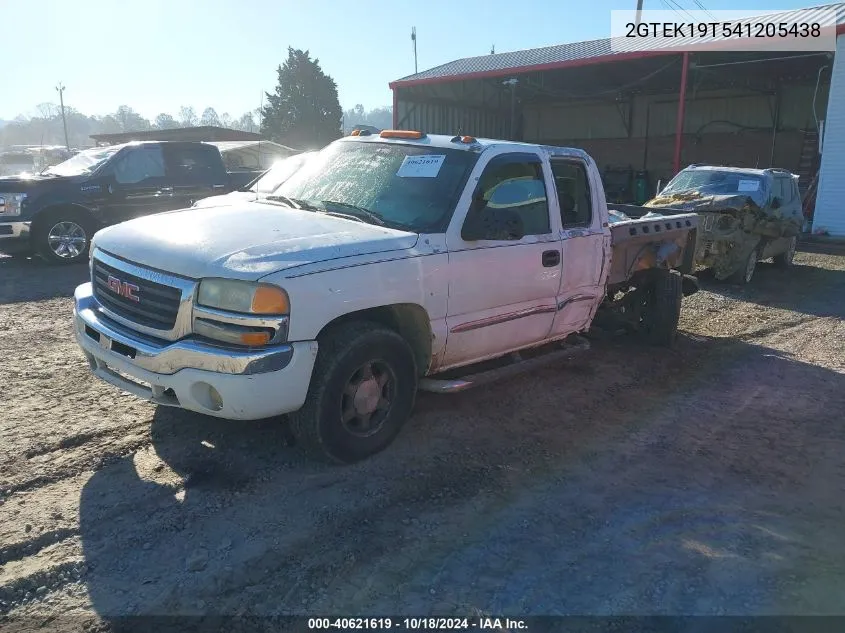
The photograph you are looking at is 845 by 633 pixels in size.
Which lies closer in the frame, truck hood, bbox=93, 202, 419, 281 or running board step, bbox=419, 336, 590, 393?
truck hood, bbox=93, 202, 419, 281

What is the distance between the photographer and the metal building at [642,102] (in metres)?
20.8

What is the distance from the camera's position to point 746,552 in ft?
10.5

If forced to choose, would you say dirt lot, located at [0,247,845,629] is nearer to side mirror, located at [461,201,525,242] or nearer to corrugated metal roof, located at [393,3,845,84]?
side mirror, located at [461,201,525,242]

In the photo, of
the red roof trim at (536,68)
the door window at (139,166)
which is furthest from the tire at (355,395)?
the red roof trim at (536,68)

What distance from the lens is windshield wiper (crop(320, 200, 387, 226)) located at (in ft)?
13.7

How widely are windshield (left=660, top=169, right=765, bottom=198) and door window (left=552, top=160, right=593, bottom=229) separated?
651 centimetres

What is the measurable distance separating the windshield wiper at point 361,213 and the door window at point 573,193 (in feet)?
5.13

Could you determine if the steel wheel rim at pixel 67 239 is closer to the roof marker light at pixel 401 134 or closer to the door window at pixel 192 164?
the door window at pixel 192 164

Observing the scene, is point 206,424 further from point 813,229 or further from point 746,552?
point 813,229

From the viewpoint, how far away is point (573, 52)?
22.0 m

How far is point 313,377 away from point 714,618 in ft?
7.27

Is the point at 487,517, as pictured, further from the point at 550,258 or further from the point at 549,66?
the point at 549,66

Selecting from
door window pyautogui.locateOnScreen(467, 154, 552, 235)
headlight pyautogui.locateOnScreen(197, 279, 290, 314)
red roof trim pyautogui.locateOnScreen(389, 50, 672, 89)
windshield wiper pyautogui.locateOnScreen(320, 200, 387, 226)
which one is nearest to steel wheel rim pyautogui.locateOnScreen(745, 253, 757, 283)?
door window pyautogui.locateOnScreen(467, 154, 552, 235)

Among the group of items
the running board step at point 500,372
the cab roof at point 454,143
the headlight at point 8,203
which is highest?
the cab roof at point 454,143
